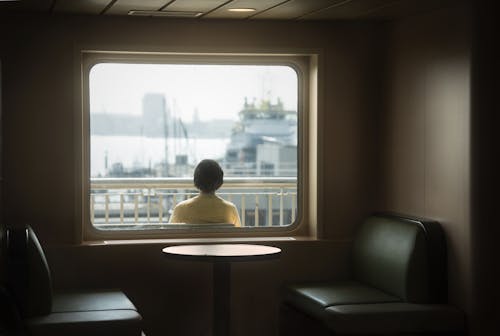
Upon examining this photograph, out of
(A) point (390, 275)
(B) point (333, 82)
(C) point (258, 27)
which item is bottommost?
(A) point (390, 275)

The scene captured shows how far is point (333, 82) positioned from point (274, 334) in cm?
183

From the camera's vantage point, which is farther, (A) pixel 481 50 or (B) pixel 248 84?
(B) pixel 248 84

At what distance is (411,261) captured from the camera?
4.94m

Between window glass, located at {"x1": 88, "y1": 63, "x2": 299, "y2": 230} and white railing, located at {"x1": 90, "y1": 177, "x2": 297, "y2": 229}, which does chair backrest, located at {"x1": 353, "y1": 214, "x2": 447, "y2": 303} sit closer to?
window glass, located at {"x1": 88, "y1": 63, "x2": 299, "y2": 230}

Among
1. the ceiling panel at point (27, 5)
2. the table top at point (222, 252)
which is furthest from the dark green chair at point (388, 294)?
the ceiling panel at point (27, 5)

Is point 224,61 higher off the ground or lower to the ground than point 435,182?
higher

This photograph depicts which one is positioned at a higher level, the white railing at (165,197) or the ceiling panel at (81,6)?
the ceiling panel at (81,6)

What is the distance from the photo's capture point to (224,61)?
5836mm

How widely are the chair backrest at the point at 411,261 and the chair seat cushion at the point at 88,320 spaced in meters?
1.62

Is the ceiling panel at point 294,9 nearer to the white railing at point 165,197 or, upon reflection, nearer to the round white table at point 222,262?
the round white table at point 222,262

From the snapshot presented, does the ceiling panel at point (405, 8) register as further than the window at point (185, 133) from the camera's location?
No

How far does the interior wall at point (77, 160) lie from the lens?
5371 mm

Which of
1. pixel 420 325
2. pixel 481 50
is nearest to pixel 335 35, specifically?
pixel 481 50

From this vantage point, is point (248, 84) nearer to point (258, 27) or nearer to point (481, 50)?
point (258, 27)
